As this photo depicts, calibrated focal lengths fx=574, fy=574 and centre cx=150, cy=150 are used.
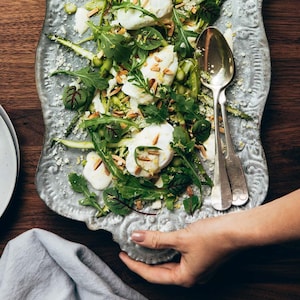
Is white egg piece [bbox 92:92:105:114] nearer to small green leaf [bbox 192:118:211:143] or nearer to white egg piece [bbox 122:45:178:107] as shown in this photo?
white egg piece [bbox 122:45:178:107]

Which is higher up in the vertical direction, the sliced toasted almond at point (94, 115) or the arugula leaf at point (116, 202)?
the sliced toasted almond at point (94, 115)

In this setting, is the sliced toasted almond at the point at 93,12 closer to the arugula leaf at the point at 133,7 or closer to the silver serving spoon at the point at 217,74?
the arugula leaf at the point at 133,7

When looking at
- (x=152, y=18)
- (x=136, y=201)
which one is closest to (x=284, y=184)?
(x=136, y=201)

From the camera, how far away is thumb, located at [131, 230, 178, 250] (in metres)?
1.02

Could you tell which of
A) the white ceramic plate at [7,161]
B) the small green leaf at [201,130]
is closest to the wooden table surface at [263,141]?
the white ceramic plate at [7,161]

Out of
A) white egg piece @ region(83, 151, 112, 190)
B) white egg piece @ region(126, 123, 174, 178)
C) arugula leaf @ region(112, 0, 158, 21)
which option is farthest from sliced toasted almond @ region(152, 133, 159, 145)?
arugula leaf @ region(112, 0, 158, 21)

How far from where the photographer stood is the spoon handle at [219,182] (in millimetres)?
1045

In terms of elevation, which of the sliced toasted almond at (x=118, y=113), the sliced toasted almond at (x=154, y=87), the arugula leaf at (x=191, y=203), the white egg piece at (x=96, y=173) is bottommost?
the arugula leaf at (x=191, y=203)

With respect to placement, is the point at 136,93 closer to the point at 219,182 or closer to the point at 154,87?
the point at 154,87

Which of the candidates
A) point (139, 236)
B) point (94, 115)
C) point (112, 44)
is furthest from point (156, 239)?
point (112, 44)

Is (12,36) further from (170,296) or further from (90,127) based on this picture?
(170,296)

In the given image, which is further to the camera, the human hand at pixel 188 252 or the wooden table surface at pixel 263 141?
the wooden table surface at pixel 263 141

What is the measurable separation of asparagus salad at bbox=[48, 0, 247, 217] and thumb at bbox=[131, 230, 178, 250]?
5cm

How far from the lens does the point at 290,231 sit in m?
0.90
